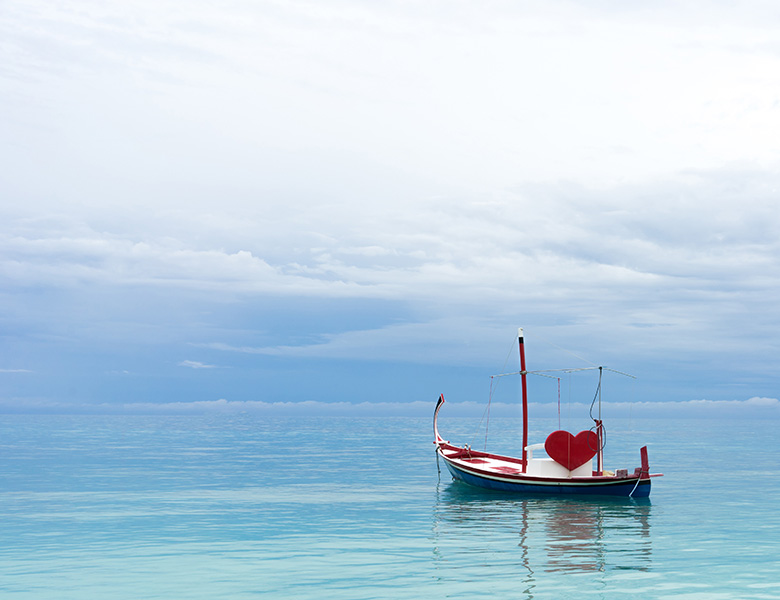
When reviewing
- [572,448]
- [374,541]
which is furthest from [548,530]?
[572,448]

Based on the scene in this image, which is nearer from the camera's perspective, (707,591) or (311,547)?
(707,591)

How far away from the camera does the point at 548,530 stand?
33.8 meters

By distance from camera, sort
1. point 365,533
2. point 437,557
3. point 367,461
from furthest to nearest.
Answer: point 367,461 < point 365,533 < point 437,557

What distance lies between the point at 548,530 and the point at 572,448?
10995 mm

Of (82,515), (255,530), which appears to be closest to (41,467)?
(82,515)

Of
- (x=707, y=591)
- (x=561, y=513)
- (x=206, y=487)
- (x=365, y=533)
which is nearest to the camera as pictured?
(x=707, y=591)

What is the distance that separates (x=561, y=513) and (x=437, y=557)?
13382 millimetres

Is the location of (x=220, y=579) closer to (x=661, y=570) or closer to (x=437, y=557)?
(x=437, y=557)

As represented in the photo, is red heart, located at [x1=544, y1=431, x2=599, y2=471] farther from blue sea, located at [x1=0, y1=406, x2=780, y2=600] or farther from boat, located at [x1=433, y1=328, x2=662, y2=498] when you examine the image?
blue sea, located at [x1=0, y1=406, x2=780, y2=600]

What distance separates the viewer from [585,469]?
4434 cm

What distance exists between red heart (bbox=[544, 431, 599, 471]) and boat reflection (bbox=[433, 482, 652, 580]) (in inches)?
87.9

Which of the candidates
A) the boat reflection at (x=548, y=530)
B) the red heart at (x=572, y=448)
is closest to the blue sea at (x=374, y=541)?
the boat reflection at (x=548, y=530)

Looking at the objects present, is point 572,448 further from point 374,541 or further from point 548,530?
point 374,541

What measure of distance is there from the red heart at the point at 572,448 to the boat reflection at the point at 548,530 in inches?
87.9
